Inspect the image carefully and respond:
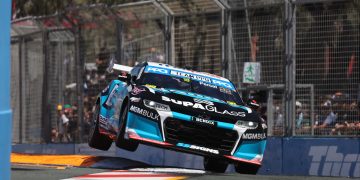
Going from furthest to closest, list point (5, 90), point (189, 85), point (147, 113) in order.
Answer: point (189, 85) → point (147, 113) → point (5, 90)

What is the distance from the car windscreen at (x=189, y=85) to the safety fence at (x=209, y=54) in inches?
91.8

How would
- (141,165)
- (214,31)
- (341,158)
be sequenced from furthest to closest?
(214,31), (341,158), (141,165)

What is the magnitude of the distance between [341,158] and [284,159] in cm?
118

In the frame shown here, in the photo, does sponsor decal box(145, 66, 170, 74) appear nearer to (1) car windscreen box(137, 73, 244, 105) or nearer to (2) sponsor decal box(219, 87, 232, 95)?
(1) car windscreen box(137, 73, 244, 105)

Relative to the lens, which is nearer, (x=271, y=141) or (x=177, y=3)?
(x=271, y=141)

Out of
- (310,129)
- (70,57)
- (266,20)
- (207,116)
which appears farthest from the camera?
(70,57)

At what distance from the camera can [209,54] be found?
53.5 feet

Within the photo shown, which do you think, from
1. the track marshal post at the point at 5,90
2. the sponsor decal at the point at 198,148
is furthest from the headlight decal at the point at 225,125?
the track marshal post at the point at 5,90

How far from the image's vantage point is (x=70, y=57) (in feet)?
64.1

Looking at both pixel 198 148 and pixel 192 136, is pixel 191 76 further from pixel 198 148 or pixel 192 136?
pixel 198 148

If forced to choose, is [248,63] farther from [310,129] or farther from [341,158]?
[341,158]

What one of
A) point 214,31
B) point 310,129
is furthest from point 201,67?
point 310,129

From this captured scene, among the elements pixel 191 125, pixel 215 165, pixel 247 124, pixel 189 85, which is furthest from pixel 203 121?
pixel 215 165

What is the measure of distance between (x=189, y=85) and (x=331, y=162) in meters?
2.93
